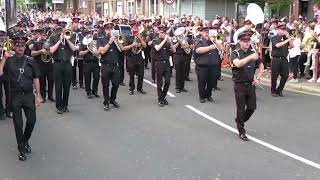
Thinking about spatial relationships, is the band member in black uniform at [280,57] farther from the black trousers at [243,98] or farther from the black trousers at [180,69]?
the black trousers at [243,98]

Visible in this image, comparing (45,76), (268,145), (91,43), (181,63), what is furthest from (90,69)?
(268,145)

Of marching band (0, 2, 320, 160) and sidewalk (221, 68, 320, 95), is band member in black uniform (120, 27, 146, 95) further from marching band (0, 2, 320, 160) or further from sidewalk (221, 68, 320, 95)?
sidewalk (221, 68, 320, 95)

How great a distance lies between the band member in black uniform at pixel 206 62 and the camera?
46.3ft

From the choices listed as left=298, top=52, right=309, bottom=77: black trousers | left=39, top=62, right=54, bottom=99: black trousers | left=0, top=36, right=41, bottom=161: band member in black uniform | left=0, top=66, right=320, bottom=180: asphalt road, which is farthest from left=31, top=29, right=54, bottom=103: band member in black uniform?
left=298, top=52, right=309, bottom=77: black trousers

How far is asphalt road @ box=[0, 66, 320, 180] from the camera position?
26.5ft

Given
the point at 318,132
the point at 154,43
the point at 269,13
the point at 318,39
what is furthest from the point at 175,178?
the point at 269,13

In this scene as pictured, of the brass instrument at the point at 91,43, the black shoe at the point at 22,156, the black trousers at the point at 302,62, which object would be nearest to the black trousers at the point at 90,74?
the brass instrument at the point at 91,43

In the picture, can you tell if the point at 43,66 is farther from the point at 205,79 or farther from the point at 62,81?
the point at 205,79

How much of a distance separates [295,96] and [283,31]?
183 cm

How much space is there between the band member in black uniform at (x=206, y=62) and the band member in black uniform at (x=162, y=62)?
81cm

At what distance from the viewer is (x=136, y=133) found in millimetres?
10578

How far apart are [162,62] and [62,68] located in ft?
8.30

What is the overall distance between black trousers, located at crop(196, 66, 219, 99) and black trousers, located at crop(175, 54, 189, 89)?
177 cm

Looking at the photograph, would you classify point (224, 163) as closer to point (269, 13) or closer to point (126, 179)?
point (126, 179)
